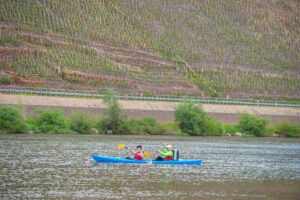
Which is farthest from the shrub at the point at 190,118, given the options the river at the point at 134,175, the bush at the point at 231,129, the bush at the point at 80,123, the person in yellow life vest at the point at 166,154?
the person in yellow life vest at the point at 166,154

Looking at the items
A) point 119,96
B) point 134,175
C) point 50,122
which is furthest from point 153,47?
point 134,175

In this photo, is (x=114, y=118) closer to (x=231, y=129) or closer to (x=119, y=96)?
(x=119, y=96)

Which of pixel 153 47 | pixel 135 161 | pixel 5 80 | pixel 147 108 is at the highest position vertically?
pixel 153 47

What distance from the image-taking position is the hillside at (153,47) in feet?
366

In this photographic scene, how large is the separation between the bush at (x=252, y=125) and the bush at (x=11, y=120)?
1129 inches

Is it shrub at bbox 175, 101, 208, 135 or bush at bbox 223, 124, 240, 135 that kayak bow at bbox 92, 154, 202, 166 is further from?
bush at bbox 223, 124, 240, 135

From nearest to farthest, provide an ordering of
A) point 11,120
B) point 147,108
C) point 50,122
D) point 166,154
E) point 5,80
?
1. point 166,154
2. point 11,120
3. point 50,122
4. point 147,108
5. point 5,80

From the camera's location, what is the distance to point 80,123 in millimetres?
74938

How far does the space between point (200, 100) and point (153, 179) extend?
63482 mm

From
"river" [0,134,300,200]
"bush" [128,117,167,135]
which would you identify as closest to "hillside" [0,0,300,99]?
"bush" [128,117,167,135]

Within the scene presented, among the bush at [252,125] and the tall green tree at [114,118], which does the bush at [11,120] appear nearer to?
the tall green tree at [114,118]

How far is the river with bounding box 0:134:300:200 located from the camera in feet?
106

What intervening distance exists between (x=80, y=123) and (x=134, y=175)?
36070 mm

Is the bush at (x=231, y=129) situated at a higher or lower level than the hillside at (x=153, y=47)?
lower
